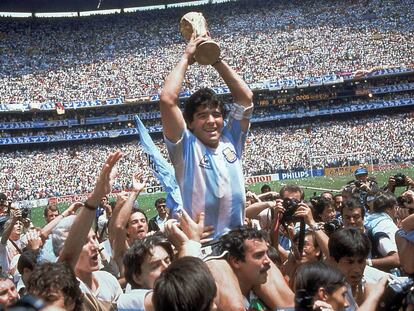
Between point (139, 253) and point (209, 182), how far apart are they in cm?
64

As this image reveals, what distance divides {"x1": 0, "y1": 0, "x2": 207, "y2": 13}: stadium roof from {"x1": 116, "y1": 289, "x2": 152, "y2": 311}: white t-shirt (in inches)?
2274

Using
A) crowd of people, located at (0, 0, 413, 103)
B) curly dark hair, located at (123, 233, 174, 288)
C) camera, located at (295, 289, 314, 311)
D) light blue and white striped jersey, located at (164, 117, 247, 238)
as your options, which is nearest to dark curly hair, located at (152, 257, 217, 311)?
camera, located at (295, 289, 314, 311)

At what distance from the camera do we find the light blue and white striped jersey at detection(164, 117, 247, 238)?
3.86 metres

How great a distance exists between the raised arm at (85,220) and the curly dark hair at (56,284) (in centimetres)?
30

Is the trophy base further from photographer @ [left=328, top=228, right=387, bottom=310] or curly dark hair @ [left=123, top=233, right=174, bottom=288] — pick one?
photographer @ [left=328, top=228, right=387, bottom=310]

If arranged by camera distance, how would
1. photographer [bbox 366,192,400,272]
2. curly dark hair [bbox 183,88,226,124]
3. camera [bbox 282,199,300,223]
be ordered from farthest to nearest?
photographer [bbox 366,192,400,272], camera [bbox 282,199,300,223], curly dark hair [bbox 183,88,226,124]

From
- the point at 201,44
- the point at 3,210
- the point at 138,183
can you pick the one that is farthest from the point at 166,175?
the point at 3,210

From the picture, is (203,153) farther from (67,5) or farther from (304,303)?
(67,5)

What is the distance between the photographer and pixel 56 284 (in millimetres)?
3160

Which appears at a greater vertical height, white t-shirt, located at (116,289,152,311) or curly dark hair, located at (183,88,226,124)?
curly dark hair, located at (183,88,226,124)

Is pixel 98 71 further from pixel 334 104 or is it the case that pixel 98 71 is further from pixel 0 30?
pixel 334 104

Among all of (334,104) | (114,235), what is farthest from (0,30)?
(114,235)

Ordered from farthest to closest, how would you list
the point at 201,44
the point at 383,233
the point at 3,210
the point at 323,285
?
the point at 3,210
the point at 383,233
the point at 201,44
the point at 323,285

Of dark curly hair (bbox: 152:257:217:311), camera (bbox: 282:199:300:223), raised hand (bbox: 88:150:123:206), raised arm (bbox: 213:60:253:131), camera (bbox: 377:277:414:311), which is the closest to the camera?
dark curly hair (bbox: 152:257:217:311)
